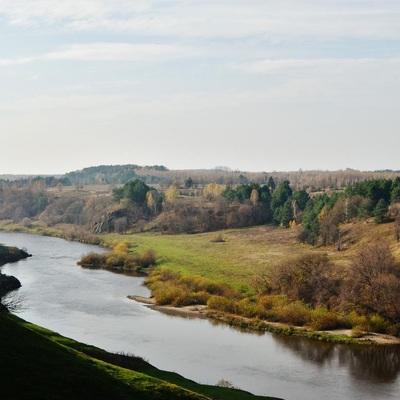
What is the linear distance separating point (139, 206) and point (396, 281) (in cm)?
10638

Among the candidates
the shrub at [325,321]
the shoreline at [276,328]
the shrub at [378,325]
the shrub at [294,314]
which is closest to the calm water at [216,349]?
the shoreline at [276,328]

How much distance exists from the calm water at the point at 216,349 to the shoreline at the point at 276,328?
1441 mm

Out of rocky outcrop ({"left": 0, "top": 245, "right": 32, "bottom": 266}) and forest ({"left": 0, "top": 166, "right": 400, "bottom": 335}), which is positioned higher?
forest ({"left": 0, "top": 166, "right": 400, "bottom": 335})

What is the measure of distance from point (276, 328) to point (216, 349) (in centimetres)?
982

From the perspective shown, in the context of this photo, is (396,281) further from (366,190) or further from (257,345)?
(366,190)

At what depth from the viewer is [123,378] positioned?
2956 centimetres

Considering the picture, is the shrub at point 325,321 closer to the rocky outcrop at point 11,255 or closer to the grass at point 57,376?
the grass at point 57,376

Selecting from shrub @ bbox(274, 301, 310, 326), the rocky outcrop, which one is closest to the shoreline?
shrub @ bbox(274, 301, 310, 326)

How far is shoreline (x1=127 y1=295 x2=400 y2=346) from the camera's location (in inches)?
2330

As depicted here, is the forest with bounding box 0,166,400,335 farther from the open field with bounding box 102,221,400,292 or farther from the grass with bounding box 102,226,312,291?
the grass with bounding box 102,226,312,291

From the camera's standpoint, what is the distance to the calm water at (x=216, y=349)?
46531mm

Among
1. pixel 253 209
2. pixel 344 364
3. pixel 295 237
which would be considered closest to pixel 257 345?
pixel 344 364

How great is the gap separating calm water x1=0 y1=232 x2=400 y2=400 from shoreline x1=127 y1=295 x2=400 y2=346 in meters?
1.44

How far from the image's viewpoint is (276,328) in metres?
63.1
